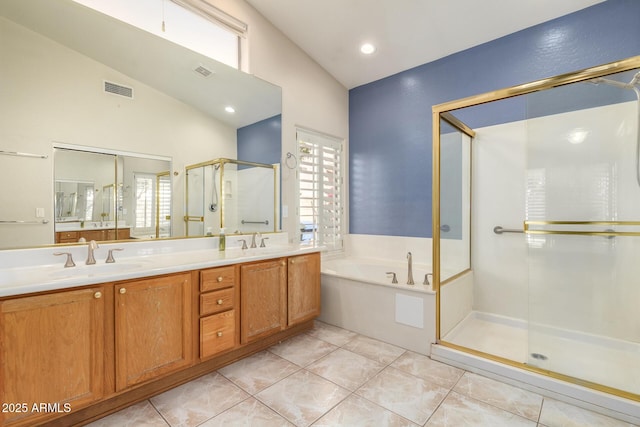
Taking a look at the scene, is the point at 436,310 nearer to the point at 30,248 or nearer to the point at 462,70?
the point at 462,70

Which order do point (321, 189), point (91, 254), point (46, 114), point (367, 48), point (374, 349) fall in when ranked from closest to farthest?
point (46, 114) → point (91, 254) → point (374, 349) → point (367, 48) → point (321, 189)

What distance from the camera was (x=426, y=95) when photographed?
11.0 ft

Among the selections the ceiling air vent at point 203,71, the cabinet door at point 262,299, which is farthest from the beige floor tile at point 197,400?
the ceiling air vent at point 203,71

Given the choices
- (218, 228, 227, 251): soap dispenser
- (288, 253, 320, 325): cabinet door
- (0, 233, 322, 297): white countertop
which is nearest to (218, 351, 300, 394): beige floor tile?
(288, 253, 320, 325): cabinet door

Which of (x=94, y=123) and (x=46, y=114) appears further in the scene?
(x=94, y=123)

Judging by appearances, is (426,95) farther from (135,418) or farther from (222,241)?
(135,418)

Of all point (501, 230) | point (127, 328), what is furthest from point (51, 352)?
point (501, 230)

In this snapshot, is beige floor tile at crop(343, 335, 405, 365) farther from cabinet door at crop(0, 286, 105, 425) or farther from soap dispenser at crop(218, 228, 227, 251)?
cabinet door at crop(0, 286, 105, 425)

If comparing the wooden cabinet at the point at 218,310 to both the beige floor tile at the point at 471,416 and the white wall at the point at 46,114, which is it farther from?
the beige floor tile at the point at 471,416

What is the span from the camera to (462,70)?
10.2ft

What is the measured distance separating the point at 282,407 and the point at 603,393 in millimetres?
1847

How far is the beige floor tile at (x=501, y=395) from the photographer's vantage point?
1.70 m

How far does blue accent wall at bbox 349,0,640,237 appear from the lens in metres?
2.45

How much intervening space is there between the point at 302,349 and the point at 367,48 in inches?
123
